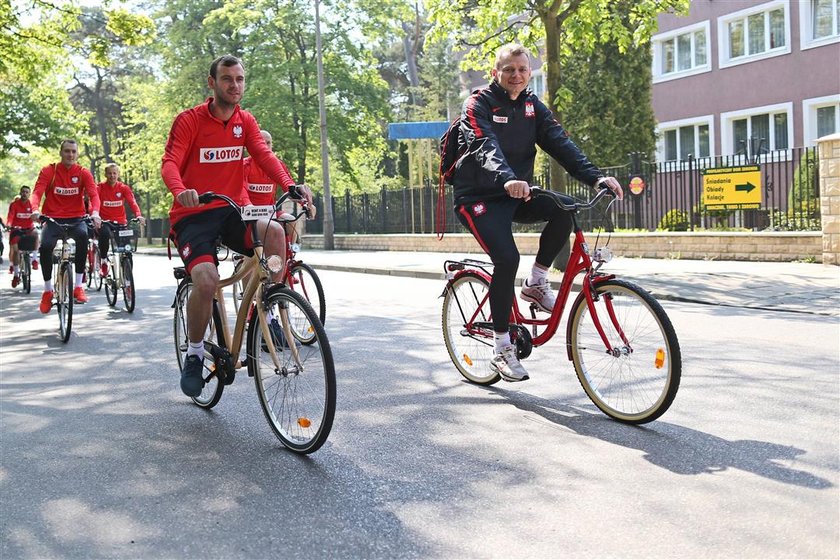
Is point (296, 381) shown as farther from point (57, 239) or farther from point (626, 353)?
Result: point (57, 239)

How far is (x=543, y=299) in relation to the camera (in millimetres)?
5711

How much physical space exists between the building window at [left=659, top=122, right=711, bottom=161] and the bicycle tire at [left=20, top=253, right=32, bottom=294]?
18.8 metres

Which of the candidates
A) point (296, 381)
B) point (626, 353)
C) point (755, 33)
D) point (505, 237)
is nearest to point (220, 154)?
point (296, 381)

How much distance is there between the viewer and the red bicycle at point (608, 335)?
4.85 m

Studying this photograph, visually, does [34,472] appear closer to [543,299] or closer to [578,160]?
[543,299]

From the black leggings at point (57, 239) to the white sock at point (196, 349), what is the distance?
5856 millimetres

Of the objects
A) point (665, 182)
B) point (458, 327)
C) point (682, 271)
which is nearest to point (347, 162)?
point (665, 182)

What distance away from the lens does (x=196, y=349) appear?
17.9ft

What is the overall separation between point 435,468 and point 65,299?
640 centimetres

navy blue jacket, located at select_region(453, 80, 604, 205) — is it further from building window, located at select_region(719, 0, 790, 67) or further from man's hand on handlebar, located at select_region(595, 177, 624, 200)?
building window, located at select_region(719, 0, 790, 67)

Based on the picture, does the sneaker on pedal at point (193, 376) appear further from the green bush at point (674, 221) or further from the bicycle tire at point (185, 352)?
the green bush at point (674, 221)

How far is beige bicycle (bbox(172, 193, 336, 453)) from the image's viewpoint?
14.7 feet

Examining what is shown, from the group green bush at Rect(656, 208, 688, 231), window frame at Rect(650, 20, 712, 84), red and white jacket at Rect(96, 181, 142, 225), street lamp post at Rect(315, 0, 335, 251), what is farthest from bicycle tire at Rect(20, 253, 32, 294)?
window frame at Rect(650, 20, 712, 84)

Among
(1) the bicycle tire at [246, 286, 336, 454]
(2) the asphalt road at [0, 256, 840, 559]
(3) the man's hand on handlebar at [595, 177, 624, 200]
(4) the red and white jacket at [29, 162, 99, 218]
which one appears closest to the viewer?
(2) the asphalt road at [0, 256, 840, 559]
